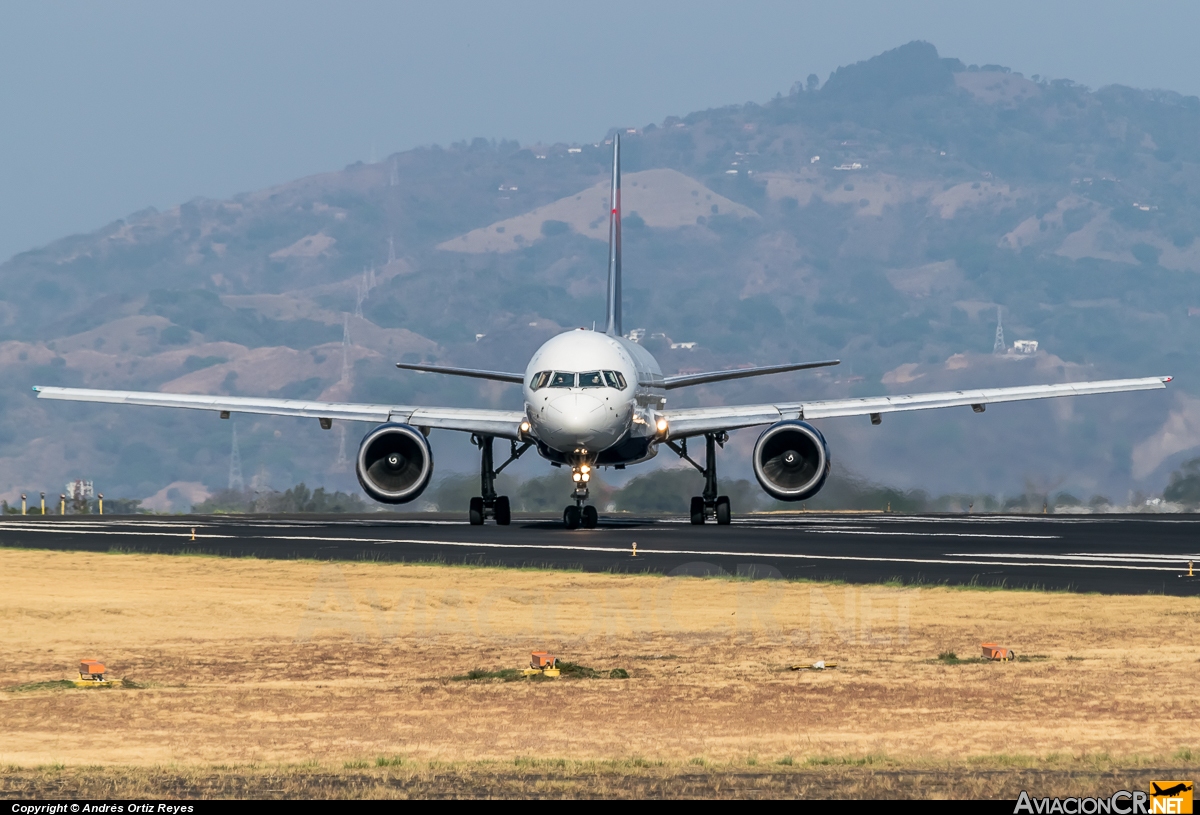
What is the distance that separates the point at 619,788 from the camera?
14.2 meters

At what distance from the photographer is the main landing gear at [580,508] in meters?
48.1

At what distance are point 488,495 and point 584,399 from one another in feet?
27.6

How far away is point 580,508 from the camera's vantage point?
5062 cm

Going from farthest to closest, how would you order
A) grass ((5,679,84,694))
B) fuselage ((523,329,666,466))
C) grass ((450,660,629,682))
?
1. fuselage ((523,329,666,466))
2. grass ((450,660,629,682))
3. grass ((5,679,84,694))

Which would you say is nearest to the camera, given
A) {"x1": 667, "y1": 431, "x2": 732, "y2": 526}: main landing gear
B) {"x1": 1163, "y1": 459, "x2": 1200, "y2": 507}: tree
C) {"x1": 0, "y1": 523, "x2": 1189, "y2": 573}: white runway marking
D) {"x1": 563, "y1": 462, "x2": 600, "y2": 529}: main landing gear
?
{"x1": 0, "y1": 523, "x2": 1189, "y2": 573}: white runway marking

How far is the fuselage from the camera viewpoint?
4653 cm

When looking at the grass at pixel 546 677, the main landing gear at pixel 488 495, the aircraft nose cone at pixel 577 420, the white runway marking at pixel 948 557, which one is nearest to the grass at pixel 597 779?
the grass at pixel 546 677

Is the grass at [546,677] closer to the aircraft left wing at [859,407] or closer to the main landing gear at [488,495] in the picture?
the aircraft left wing at [859,407]

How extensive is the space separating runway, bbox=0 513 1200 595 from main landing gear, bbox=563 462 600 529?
0.40 metres

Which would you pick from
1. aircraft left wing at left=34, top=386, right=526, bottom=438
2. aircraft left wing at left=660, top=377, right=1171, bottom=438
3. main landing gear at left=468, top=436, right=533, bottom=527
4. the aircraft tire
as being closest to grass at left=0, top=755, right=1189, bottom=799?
aircraft left wing at left=34, top=386, right=526, bottom=438

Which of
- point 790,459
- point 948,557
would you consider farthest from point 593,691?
point 790,459

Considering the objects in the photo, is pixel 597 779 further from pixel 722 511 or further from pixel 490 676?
pixel 722 511

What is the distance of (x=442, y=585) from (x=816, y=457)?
18.5 m

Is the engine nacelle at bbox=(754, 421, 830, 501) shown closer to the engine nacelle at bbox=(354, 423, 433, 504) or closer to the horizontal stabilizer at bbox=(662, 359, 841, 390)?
the horizontal stabilizer at bbox=(662, 359, 841, 390)
